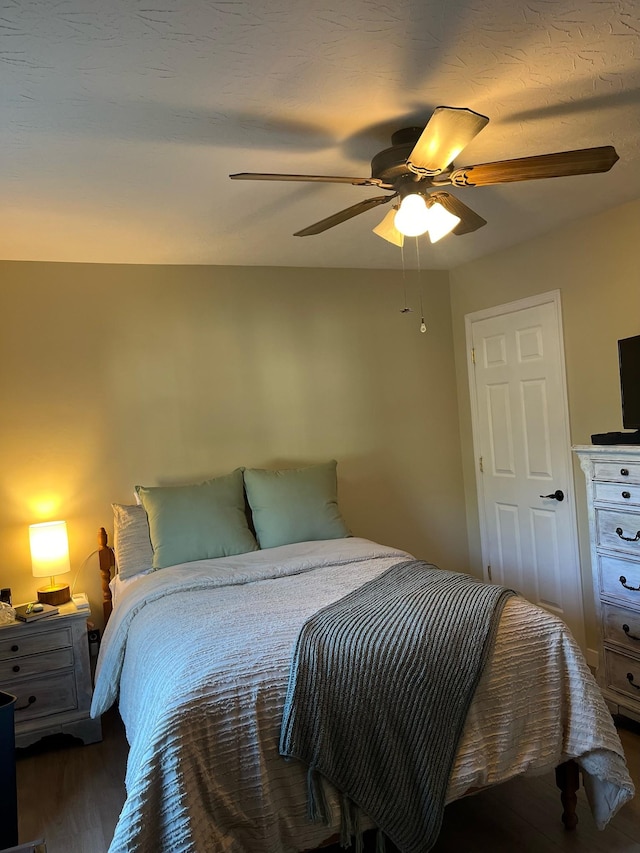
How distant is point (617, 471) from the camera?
8.91 ft

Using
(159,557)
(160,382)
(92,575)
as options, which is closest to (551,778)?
(159,557)

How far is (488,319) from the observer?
13.0 feet

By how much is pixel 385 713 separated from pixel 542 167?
169 centimetres

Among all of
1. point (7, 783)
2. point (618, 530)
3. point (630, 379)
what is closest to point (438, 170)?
point (630, 379)

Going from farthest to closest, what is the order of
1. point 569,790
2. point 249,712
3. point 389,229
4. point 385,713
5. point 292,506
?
point 292,506, point 389,229, point 569,790, point 385,713, point 249,712

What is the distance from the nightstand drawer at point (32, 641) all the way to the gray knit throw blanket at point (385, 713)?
5.05 ft

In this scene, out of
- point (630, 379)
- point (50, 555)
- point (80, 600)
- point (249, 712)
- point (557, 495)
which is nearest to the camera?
point (249, 712)

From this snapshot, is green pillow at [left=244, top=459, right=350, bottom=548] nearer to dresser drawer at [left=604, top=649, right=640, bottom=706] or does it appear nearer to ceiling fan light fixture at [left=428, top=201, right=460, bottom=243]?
dresser drawer at [left=604, top=649, right=640, bottom=706]

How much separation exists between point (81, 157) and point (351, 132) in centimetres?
93

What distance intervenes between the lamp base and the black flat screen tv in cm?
283

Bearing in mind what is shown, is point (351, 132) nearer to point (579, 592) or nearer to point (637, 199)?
point (637, 199)

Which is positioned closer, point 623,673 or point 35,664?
point 623,673

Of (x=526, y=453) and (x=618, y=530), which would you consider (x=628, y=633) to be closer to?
(x=618, y=530)

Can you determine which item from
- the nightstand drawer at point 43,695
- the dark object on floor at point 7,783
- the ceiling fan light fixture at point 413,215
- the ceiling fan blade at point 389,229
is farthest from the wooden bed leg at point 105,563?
the ceiling fan light fixture at point 413,215
